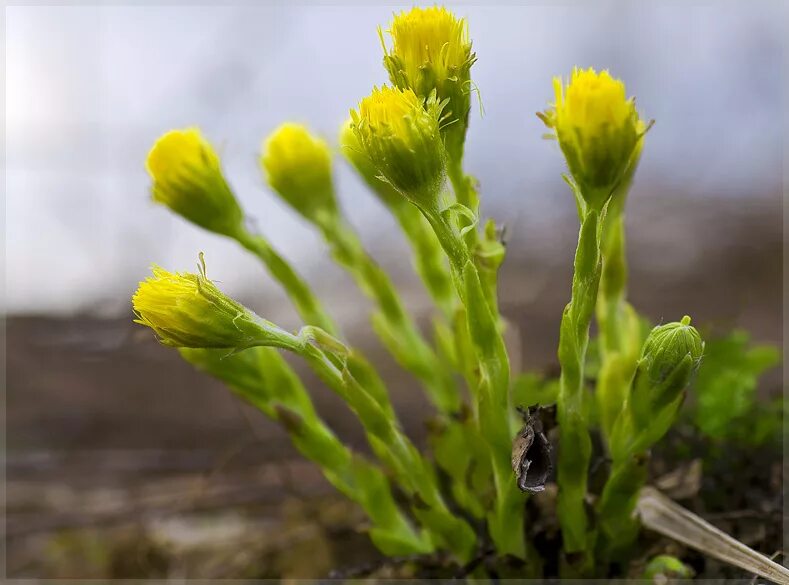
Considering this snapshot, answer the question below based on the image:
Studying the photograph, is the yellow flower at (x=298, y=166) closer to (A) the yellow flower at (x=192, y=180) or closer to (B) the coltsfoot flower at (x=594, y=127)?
(A) the yellow flower at (x=192, y=180)

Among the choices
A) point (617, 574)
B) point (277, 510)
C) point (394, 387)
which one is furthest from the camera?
point (394, 387)

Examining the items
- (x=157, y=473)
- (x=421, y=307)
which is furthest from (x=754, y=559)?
(x=421, y=307)

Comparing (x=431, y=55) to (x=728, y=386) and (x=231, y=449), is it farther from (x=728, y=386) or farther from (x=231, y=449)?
(x=231, y=449)

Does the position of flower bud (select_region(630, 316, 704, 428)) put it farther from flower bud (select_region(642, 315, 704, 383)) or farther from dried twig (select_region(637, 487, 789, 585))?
dried twig (select_region(637, 487, 789, 585))

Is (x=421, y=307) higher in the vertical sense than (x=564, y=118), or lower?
lower

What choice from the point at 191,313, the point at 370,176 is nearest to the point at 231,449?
the point at 370,176

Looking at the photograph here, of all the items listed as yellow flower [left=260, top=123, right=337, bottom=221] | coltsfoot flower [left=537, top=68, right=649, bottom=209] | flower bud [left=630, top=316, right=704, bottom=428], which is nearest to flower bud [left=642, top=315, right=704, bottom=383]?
flower bud [left=630, top=316, right=704, bottom=428]

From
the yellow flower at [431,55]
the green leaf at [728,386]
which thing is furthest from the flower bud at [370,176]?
the green leaf at [728,386]

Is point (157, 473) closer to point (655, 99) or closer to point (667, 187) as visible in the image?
point (655, 99)

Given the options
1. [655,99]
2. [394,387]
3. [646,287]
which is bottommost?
[394,387]
